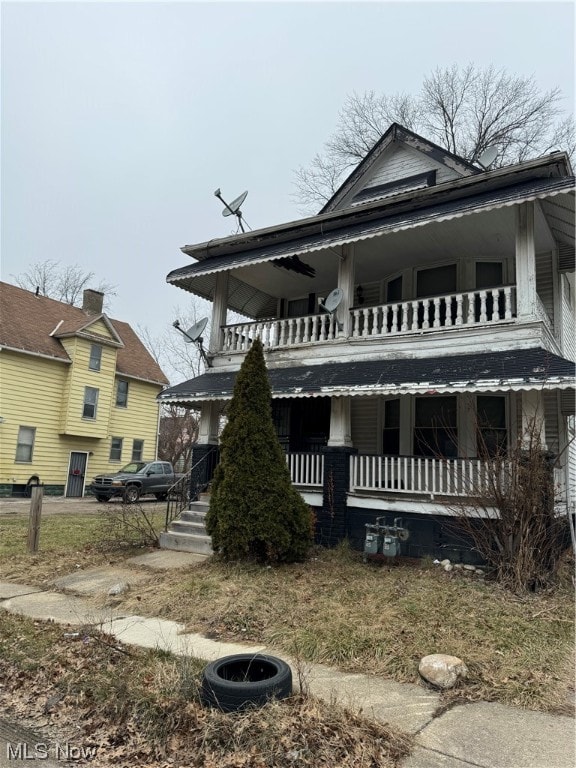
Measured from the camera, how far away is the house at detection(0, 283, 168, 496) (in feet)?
70.8

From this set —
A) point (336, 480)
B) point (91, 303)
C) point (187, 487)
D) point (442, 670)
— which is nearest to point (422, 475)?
point (336, 480)

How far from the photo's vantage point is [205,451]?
11547mm

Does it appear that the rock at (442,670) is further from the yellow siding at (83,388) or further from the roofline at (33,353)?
the yellow siding at (83,388)

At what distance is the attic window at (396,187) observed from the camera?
12883 millimetres

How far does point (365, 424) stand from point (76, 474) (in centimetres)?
1654

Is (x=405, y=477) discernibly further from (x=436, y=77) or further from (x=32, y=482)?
(x=436, y=77)

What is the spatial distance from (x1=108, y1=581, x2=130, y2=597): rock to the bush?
145 centimetres

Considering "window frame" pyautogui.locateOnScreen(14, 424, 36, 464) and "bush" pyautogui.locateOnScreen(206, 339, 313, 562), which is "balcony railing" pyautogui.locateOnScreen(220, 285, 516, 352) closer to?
"bush" pyautogui.locateOnScreen(206, 339, 313, 562)

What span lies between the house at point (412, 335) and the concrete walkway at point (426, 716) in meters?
3.97

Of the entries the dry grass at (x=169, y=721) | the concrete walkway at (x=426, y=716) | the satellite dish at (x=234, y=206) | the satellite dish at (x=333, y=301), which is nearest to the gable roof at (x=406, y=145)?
the satellite dish at (x=234, y=206)

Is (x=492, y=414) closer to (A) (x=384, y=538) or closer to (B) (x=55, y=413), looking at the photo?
(A) (x=384, y=538)

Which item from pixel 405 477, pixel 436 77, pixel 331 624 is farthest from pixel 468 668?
pixel 436 77

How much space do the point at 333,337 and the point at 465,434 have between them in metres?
3.20

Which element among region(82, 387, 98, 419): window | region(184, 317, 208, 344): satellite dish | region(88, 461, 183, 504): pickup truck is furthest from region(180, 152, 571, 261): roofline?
region(82, 387, 98, 419): window
